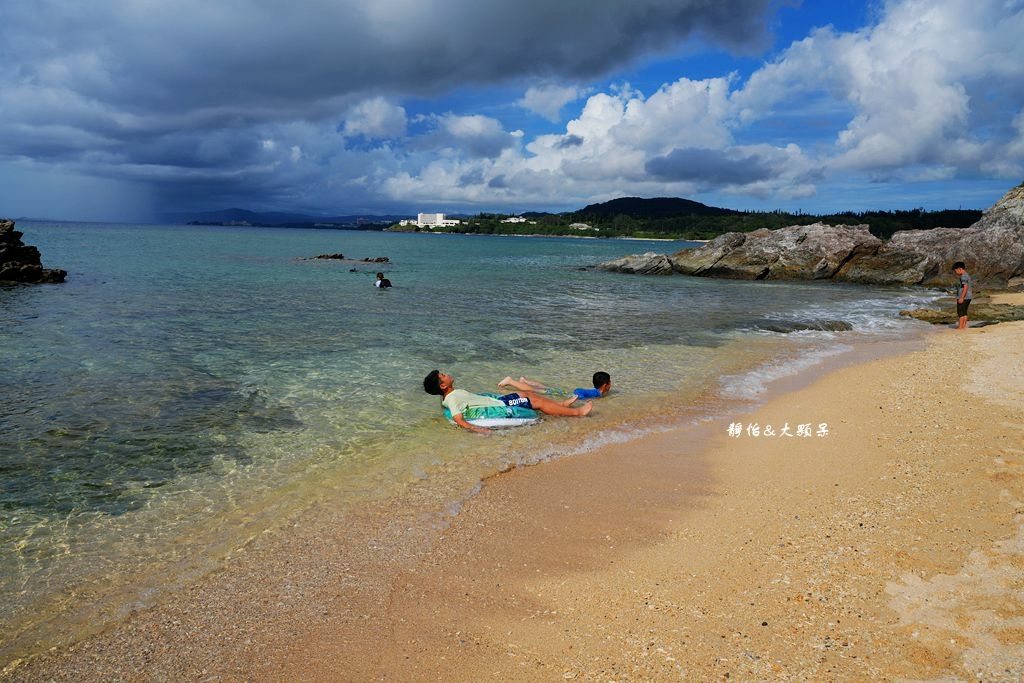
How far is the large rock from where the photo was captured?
5144 centimetres

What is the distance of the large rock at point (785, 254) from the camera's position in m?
51.4

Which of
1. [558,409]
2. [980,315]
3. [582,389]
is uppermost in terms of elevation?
[980,315]

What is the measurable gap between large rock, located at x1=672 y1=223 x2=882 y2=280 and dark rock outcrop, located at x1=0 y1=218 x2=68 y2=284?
50.6m

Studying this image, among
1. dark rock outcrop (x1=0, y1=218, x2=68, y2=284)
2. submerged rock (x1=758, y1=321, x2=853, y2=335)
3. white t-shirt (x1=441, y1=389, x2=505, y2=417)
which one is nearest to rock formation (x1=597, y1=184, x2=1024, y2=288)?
submerged rock (x1=758, y1=321, x2=853, y2=335)

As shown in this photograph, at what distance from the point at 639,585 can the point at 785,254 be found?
179 feet

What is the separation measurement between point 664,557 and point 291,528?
4.57 metres

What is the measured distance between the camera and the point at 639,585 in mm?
5750

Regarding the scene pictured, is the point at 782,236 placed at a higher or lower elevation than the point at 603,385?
higher

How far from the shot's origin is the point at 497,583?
5891 mm

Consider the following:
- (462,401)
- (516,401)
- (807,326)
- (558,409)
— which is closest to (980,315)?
(807,326)

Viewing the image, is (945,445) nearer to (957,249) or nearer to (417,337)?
(417,337)

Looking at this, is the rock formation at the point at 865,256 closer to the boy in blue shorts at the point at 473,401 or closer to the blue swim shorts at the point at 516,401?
the boy in blue shorts at the point at 473,401

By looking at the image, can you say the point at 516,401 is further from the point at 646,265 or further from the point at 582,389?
the point at 646,265

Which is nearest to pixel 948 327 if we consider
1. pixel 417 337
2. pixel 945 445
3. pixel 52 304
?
pixel 945 445
